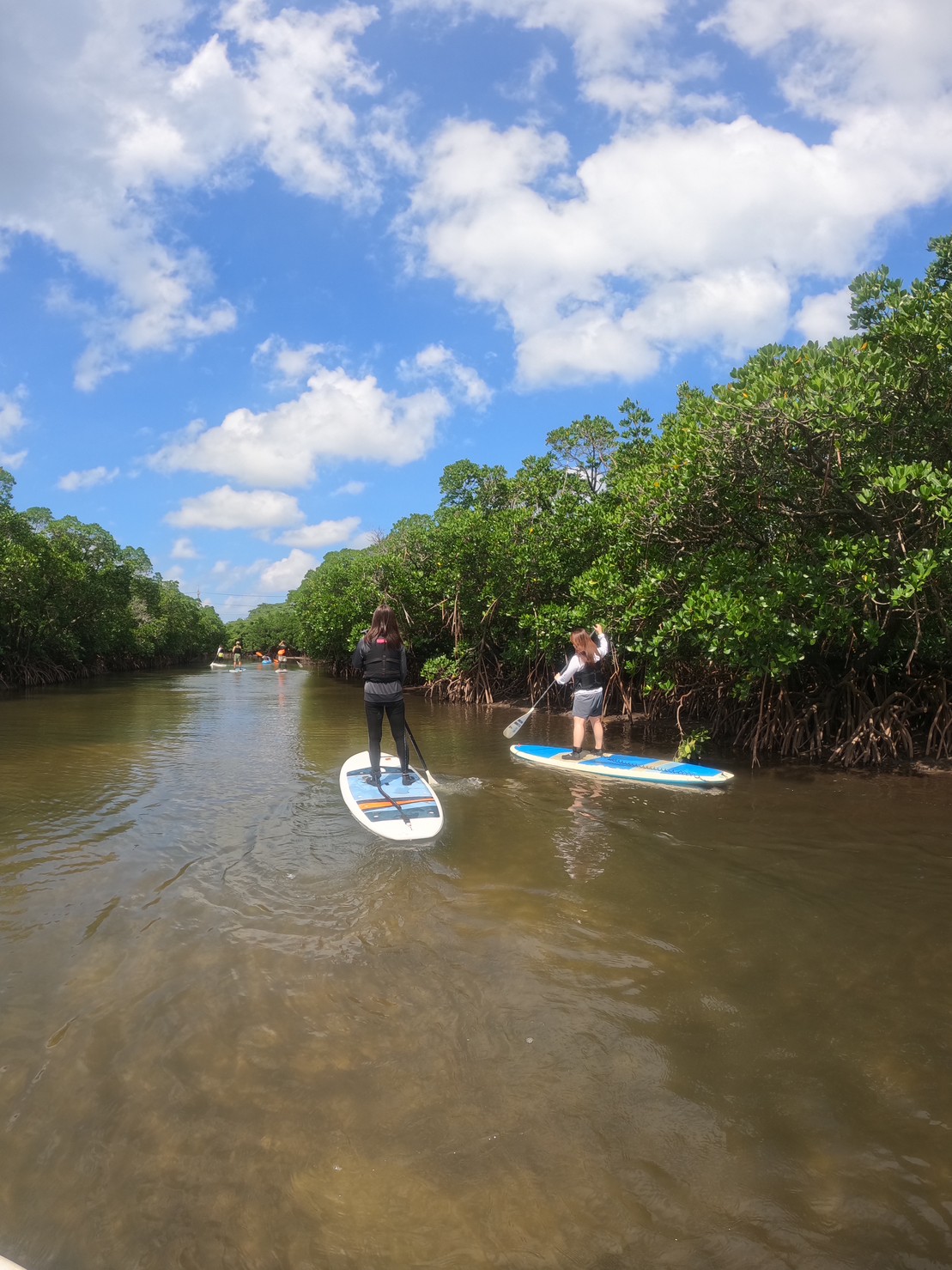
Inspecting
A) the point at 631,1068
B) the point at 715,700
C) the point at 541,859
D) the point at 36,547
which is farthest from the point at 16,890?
the point at 36,547

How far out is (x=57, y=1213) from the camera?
7.63 feet

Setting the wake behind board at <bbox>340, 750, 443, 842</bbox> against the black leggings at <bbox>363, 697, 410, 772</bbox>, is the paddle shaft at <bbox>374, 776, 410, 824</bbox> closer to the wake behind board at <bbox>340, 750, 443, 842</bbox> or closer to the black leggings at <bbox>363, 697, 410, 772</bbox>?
the wake behind board at <bbox>340, 750, 443, 842</bbox>

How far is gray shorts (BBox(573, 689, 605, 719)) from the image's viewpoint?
9961mm

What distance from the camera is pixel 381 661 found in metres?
7.30

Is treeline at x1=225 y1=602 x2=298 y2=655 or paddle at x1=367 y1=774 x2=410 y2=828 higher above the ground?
treeline at x1=225 y1=602 x2=298 y2=655

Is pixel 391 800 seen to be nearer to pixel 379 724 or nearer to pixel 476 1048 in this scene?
pixel 379 724

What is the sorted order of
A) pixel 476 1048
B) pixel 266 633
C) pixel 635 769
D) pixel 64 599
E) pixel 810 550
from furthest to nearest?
pixel 266 633
pixel 64 599
pixel 810 550
pixel 635 769
pixel 476 1048

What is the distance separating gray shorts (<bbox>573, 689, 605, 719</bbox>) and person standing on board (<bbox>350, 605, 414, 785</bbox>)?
10.8 feet

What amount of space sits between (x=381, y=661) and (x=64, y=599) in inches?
1240

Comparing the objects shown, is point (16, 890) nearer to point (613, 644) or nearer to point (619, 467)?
point (613, 644)

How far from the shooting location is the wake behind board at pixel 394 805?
20.8 feet

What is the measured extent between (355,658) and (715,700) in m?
7.76

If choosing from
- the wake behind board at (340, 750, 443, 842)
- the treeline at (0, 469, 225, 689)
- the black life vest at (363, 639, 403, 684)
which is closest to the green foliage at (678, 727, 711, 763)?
the wake behind board at (340, 750, 443, 842)

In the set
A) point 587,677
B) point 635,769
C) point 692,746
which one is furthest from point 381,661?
point 692,746
